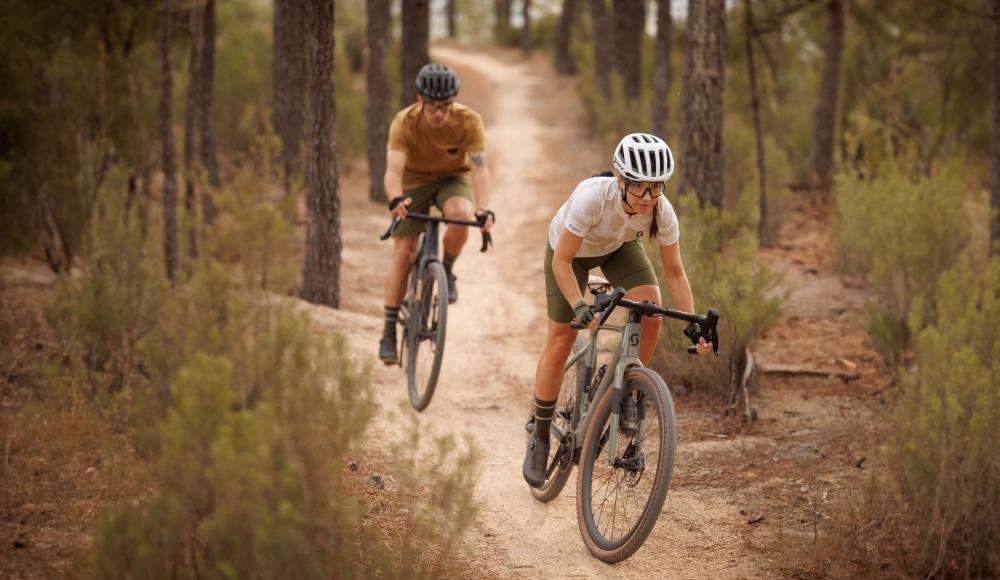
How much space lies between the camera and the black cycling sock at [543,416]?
507 centimetres

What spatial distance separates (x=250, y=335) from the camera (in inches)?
268

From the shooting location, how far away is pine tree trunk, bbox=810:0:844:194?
50.7ft

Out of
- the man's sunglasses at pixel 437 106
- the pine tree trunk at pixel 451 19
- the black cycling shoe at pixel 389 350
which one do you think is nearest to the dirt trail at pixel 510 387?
the black cycling shoe at pixel 389 350

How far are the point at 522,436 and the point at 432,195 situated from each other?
188 cm

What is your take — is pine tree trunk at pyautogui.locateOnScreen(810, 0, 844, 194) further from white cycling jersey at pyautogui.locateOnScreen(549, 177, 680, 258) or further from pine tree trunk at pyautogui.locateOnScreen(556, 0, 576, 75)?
pine tree trunk at pyautogui.locateOnScreen(556, 0, 576, 75)

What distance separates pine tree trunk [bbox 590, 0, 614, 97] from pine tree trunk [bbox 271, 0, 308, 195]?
1158cm

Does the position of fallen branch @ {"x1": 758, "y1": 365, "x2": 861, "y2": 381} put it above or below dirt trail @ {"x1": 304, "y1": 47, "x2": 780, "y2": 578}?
above

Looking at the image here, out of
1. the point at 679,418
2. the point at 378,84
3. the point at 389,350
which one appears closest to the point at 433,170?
the point at 389,350

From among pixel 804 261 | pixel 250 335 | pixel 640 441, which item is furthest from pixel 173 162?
pixel 804 261

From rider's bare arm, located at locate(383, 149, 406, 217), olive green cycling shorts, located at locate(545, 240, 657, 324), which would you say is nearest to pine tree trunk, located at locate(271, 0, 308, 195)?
rider's bare arm, located at locate(383, 149, 406, 217)

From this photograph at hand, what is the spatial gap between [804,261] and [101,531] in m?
9.78

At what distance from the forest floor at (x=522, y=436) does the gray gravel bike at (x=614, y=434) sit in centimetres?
21

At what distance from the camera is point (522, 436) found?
21.4 ft

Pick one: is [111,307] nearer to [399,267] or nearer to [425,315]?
[399,267]
